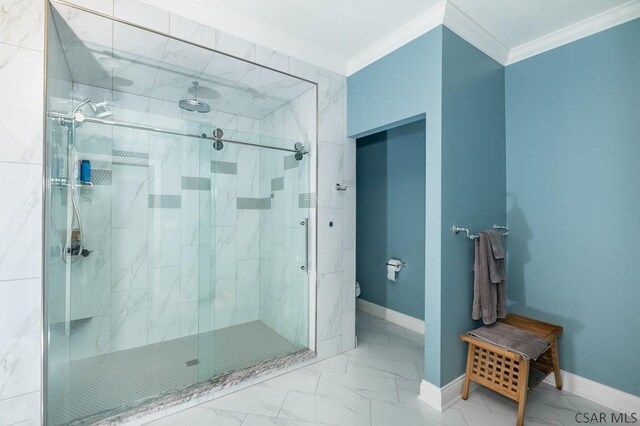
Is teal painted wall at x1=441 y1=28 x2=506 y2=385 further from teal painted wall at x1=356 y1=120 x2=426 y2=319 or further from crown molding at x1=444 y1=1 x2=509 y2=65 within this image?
teal painted wall at x1=356 y1=120 x2=426 y2=319

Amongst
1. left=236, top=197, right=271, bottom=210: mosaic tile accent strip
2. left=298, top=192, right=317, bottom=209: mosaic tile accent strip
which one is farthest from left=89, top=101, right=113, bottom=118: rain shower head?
left=298, top=192, right=317, bottom=209: mosaic tile accent strip

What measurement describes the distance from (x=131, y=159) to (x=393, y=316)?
115 inches

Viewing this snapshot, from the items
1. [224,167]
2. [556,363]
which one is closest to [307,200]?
[224,167]

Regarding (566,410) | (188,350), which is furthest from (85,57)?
(566,410)

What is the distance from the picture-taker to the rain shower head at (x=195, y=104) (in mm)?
2557

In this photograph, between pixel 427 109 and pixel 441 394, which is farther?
→ pixel 427 109

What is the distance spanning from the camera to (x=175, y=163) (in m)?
2.04

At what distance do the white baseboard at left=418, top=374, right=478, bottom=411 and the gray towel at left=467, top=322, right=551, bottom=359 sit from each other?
35 cm

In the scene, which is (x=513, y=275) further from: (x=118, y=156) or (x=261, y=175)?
(x=118, y=156)

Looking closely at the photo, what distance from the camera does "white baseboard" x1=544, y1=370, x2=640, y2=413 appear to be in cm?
181

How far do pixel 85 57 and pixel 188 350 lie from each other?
2143mm

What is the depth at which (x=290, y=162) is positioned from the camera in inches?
98.4

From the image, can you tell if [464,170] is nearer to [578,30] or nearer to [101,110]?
[578,30]

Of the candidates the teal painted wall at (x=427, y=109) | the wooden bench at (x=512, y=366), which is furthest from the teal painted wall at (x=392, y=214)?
the wooden bench at (x=512, y=366)
